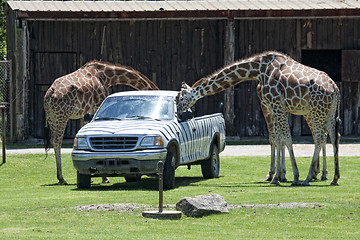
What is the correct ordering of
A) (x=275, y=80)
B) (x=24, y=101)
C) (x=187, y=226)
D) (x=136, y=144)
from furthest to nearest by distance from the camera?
(x=24, y=101), (x=275, y=80), (x=136, y=144), (x=187, y=226)

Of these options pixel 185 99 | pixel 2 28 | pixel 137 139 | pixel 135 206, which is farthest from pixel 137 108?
pixel 2 28

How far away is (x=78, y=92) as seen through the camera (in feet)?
65.3

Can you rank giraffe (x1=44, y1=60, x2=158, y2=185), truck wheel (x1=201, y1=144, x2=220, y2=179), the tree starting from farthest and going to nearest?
the tree < truck wheel (x1=201, y1=144, x2=220, y2=179) < giraffe (x1=44, y1=60, x2=158, y2=185)

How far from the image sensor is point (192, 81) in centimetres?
3033

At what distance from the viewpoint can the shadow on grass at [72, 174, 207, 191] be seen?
17.1 metres

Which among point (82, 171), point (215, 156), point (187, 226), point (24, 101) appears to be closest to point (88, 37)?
point (24, 101)

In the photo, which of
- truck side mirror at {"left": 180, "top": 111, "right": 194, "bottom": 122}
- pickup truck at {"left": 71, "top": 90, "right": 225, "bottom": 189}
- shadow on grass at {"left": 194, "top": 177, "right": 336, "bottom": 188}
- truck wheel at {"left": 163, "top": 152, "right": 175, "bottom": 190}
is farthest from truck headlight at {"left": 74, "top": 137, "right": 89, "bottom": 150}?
shadow on grass at {"left": 194, "top": 177, "right": 336, "bottom": 188}

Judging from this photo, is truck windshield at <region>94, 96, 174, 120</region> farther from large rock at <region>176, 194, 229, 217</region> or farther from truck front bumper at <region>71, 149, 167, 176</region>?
large rock at <region>176, 194, 229, 217</region>

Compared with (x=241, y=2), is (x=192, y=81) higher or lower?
lower

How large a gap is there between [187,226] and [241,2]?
19434mm

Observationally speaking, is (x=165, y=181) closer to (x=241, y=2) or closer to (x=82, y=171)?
(x=82, y=171)

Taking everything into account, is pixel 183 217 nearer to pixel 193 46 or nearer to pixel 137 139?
pixel 137 139

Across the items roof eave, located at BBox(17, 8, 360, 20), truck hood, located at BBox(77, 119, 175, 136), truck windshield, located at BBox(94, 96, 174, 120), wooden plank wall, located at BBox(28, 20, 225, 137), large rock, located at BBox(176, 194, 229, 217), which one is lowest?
large rock, located at BBox(176, 194, 229, 217)

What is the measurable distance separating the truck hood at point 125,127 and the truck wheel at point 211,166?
250cm
